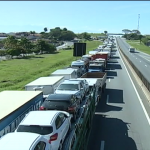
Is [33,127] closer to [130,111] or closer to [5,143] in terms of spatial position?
[5,143]

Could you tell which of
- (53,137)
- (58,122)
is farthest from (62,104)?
(53,137)

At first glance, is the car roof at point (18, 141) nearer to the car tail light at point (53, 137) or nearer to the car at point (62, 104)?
the car tail light at point (53, 137)

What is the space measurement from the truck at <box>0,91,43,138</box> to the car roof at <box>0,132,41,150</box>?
135 centimetres

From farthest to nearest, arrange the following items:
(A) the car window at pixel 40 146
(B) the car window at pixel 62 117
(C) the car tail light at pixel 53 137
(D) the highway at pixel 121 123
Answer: (D) the highway at pixel 121 123
(B) the car window at pixel 62 117
(C) the car tail light at pixel 53 137
(A) the car window at pixel 40 146

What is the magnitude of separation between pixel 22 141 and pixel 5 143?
42cm

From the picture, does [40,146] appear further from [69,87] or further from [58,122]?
[69,87]

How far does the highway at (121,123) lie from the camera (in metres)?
11.6

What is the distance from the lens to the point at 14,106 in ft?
32.6

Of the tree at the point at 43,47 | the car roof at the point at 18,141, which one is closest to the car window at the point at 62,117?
the car roof at the point at 18,141

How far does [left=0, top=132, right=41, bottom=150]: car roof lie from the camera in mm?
6413

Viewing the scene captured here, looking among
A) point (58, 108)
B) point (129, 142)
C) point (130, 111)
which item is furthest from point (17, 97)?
point (130, 111)

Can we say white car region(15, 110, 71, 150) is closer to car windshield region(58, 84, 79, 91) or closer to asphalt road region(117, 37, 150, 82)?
car windshield region(58, 84, 79, 91)

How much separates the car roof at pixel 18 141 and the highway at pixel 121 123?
4621 mm

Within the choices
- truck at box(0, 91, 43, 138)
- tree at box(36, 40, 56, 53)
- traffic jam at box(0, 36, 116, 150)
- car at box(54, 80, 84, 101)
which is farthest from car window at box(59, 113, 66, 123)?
tree at box(36, 40, 56, 53)
